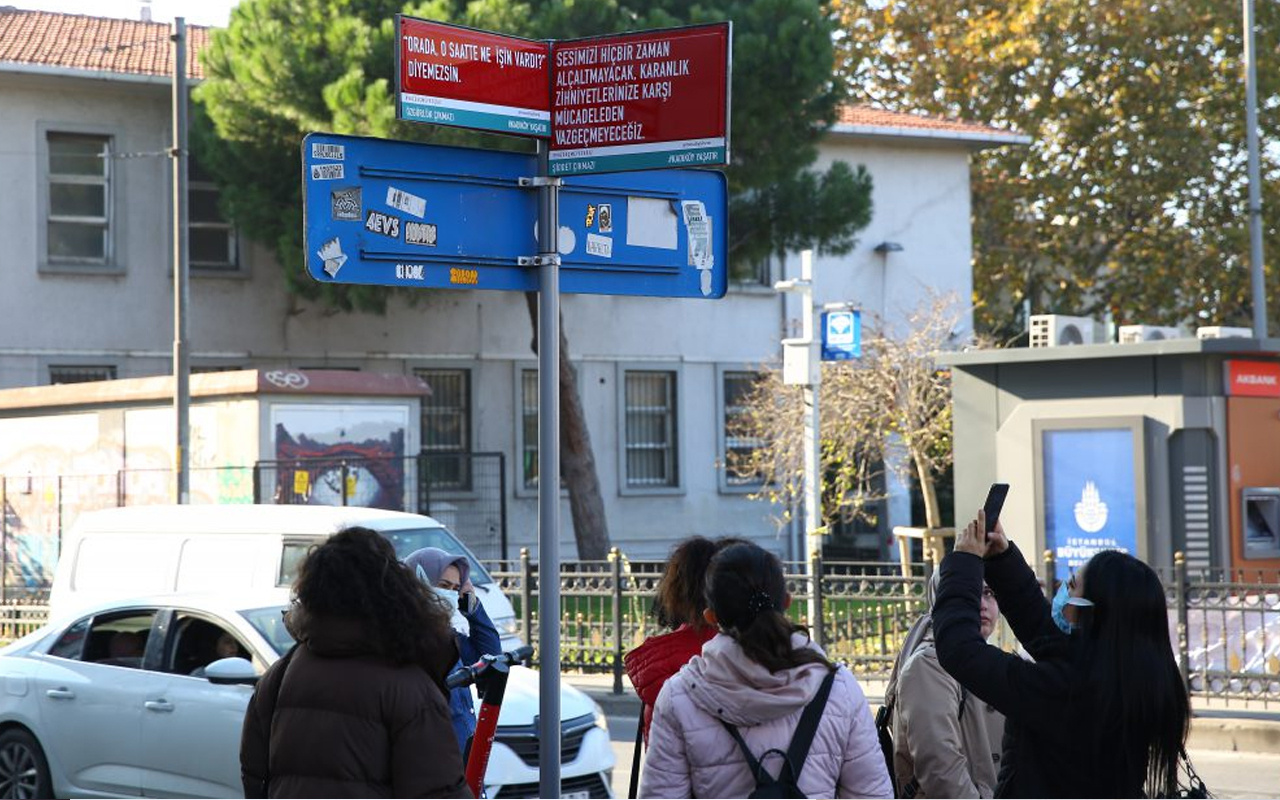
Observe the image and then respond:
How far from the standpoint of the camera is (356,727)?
13.3 ft

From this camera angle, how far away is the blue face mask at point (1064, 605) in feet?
13.1

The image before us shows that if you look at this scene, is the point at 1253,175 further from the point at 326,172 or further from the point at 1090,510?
the point at 326,172

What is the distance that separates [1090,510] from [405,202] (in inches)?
495

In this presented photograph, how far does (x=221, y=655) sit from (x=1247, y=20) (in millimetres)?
25175

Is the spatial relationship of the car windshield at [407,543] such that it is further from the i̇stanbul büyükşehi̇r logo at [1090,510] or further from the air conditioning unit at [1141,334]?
the air conditioning unit at [1141,334]

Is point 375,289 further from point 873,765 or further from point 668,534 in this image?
point 873,765

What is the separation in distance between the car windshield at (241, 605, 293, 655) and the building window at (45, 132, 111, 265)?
64.4ft

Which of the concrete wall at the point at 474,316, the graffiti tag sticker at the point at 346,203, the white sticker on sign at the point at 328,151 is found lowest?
the graffiti tag sticker at the point at 346,203

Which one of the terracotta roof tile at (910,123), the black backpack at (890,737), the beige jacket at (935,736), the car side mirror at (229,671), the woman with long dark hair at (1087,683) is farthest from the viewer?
the terracotta roof tile at (910,123)

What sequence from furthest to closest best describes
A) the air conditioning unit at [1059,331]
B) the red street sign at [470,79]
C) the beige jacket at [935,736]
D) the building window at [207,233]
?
the building window at [207,233] < the air conditioning unit at [1059,331] < the beige jacket at [935,736] < the red street sign at [470,79]

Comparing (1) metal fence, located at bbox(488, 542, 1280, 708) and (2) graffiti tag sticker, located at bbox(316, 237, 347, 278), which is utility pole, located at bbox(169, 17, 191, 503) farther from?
(2) graffiti tag sticker, located at bbox(316, 237, 347, 278)

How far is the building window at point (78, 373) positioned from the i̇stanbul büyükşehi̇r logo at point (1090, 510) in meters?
17.3

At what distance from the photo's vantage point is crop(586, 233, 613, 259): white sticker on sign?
17.0 feet

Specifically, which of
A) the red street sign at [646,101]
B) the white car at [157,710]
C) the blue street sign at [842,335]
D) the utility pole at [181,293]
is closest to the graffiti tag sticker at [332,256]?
the red street sign at [646,101]
